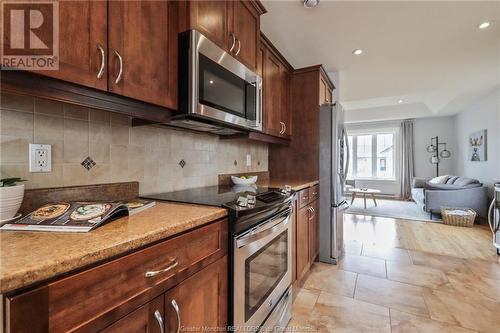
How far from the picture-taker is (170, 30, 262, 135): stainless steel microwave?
3.92ft

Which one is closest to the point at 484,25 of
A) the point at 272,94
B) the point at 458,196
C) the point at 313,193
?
the point at 272,94

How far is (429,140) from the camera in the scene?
6836mm

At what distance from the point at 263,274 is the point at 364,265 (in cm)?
178

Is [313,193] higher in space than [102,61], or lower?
lower

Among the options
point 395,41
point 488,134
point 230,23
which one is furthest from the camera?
point 488,134

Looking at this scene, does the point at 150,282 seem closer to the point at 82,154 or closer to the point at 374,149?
the point at 82,154

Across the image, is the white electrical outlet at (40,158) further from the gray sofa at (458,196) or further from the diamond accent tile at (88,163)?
the gray sofa at (458,196)

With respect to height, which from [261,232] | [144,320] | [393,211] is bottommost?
[393,211]

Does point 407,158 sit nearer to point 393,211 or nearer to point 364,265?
point 393,211

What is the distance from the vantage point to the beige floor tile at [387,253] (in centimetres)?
275

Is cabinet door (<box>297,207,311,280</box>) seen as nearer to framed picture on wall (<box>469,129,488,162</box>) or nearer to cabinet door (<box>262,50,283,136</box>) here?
cabinet door (<box>262,50,283,136</box>)

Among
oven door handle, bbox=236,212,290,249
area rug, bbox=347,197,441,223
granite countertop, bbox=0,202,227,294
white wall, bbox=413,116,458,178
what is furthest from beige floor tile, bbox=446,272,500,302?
white wall, bbox=413,116,458,178

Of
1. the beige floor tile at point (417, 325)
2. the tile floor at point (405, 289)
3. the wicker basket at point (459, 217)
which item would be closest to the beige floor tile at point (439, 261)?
the tile floor at point (405, 289)

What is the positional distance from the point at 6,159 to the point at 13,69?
1.32ft
